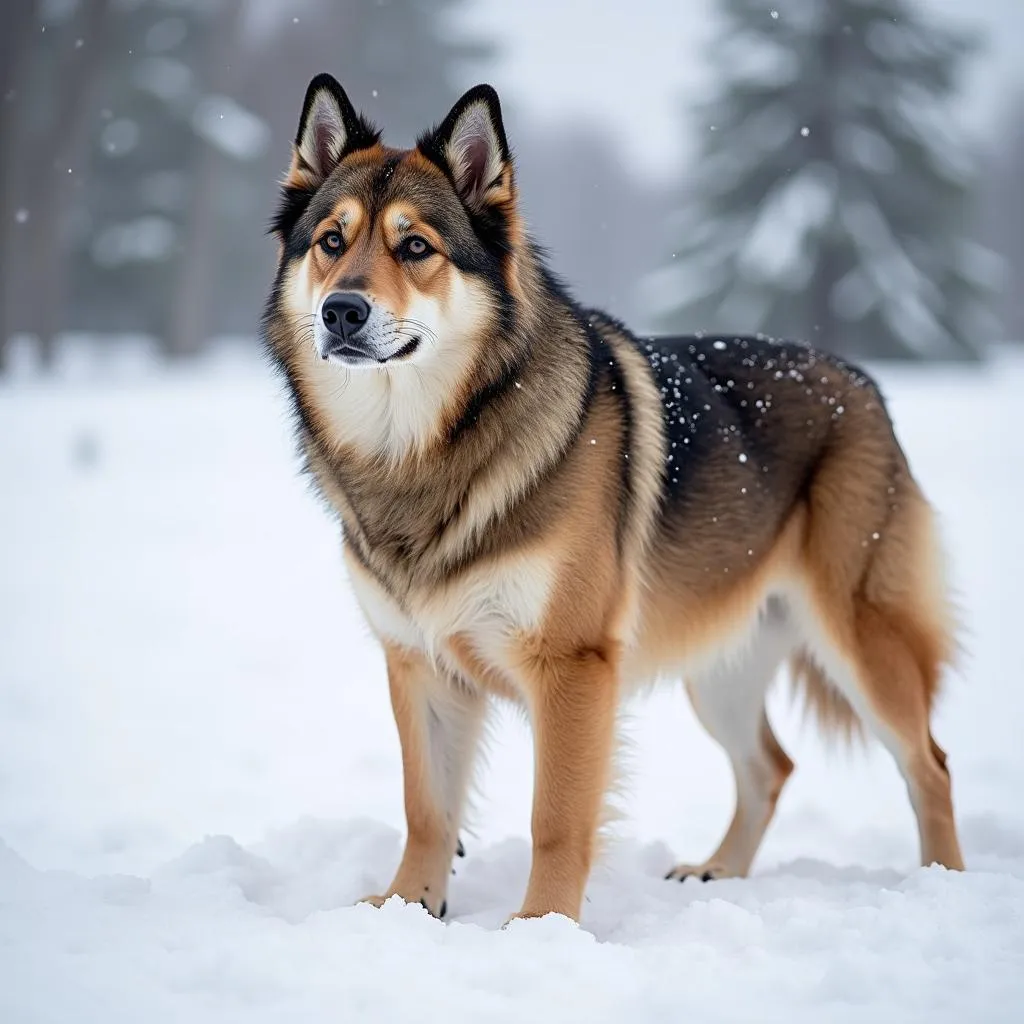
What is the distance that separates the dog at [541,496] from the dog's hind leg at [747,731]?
91 millimetres

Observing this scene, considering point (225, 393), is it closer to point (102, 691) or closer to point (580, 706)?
point (102, 691)

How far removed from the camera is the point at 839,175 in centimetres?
1836

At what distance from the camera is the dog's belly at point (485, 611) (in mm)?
3074

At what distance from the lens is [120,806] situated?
4.63 m

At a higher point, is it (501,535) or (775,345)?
(775,345)

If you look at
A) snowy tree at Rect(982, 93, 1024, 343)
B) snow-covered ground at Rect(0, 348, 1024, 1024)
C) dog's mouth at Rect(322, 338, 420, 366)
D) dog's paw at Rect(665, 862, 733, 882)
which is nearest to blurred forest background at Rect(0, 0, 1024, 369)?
snow-covered ground at Rect(0, 348, 1024, 1024)

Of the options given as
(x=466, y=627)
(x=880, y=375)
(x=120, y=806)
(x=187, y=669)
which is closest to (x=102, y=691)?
(x=187, y=669)

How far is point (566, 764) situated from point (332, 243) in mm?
1669

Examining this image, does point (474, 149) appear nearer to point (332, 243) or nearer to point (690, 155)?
point (332, 243)

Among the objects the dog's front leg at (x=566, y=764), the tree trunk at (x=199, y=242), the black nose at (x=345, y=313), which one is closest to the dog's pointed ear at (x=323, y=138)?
the black nose at (x=345, y=313)

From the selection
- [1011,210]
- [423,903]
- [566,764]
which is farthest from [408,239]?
[1011,210]

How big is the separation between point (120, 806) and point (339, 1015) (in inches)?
104

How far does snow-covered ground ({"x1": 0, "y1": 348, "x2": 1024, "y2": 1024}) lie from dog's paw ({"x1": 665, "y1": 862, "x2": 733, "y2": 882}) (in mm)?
89

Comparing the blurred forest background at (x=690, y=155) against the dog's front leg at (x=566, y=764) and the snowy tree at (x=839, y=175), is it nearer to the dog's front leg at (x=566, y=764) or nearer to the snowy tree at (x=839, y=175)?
the snowy tree at (x=839, y=175)
